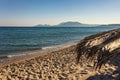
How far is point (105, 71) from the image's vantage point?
8.99 meters

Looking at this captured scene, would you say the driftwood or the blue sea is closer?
the driftwood

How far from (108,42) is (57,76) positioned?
5508 mm

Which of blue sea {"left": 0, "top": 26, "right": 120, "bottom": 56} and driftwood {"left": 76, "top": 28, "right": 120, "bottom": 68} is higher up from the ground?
driftwood {"left": 76, "top": 28, "right": 120, "bottom": 68}

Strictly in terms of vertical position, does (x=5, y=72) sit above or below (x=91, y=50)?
below

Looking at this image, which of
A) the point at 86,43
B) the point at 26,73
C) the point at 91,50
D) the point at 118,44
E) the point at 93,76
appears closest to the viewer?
the point at 118,44

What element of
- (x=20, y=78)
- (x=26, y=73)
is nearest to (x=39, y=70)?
(x=26, y=73)

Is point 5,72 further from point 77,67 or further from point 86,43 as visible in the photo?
point 86,43

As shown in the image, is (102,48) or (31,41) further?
(31,41)

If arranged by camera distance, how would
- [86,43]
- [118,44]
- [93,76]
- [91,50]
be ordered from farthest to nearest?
1. [93,76]
2. [86,43]
3. [91,50]
4. [118,44]

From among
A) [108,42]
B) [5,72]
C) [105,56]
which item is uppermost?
[108,42]

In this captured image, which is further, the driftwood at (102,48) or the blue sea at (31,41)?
the blue sea at (31,41)

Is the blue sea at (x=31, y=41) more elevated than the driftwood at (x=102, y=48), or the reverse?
the driftwood at (x=102, y=48)

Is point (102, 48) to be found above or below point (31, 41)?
above

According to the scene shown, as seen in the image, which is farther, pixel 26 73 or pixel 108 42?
pixel 26 73
